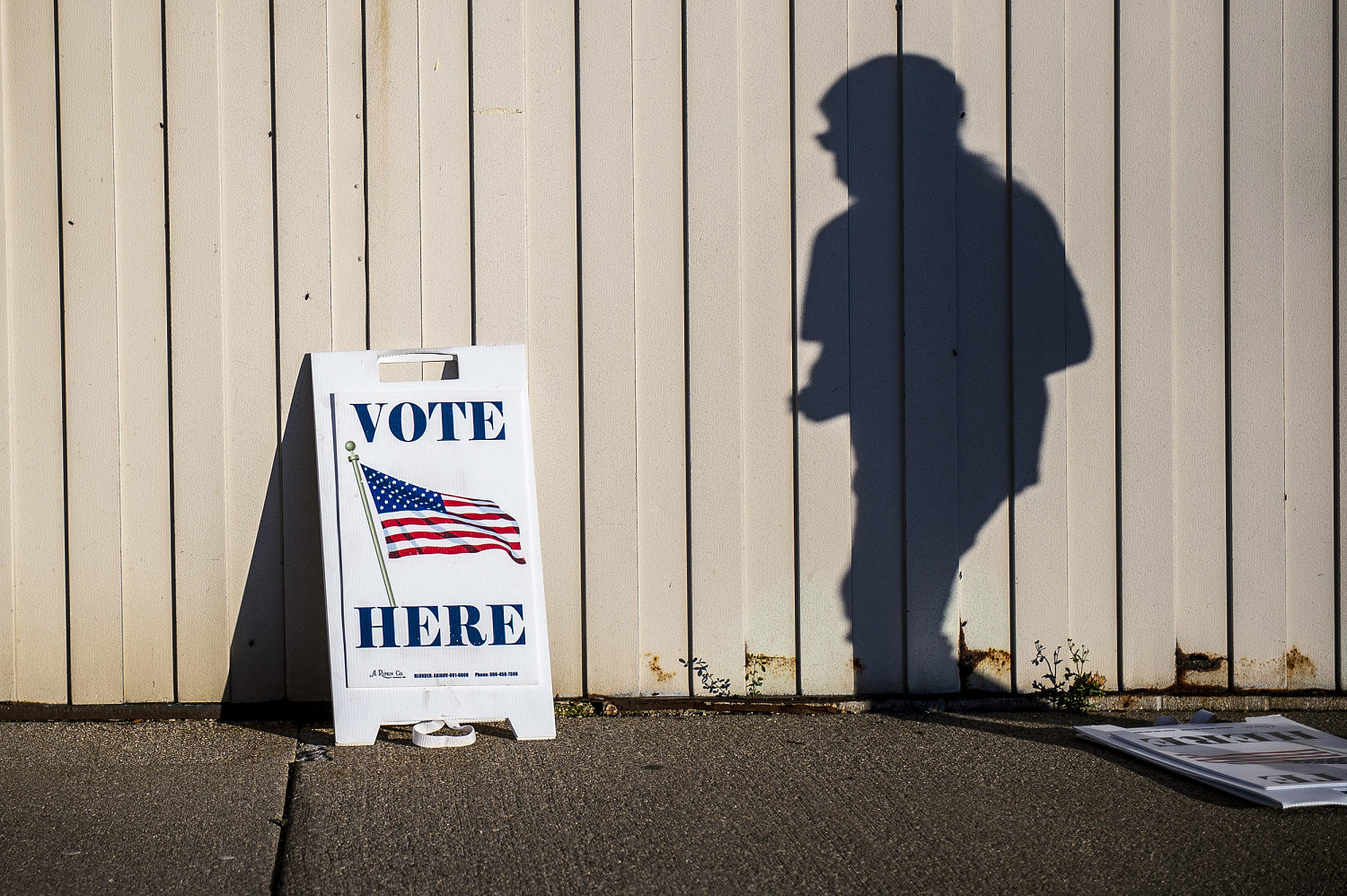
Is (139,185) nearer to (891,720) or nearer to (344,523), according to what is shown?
(344,523)

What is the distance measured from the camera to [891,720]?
2.63m

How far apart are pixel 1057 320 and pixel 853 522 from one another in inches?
30.9

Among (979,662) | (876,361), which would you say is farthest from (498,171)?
(979,662)

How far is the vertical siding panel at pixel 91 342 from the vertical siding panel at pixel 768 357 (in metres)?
1.63

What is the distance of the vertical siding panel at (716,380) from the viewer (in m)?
2.63

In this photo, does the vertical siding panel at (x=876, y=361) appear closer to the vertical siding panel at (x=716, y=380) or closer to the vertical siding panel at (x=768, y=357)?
the vertical siding panel at (x=768, y=357)

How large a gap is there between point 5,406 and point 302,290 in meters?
0.81

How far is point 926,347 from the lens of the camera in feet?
8.84

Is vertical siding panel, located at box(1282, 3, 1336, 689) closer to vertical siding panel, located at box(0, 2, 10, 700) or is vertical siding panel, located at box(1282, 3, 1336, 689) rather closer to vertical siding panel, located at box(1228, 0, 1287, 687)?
vertical siding panel, located at box(1228, 0, 1287, 687)

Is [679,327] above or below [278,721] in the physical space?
above

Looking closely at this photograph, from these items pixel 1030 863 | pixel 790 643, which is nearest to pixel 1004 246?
pixel 790 643

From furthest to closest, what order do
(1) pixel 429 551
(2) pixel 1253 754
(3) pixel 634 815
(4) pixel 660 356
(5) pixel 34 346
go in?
(4) pixel 660 356
(5) pixel 34 346
(1) pixel 429 551
(2) pixel 1253 754
(3) pixel 634 815

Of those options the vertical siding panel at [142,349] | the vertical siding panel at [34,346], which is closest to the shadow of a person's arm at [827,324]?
the vertical siding panel at [142,349]

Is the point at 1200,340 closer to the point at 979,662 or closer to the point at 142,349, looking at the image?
the point at 979,662
